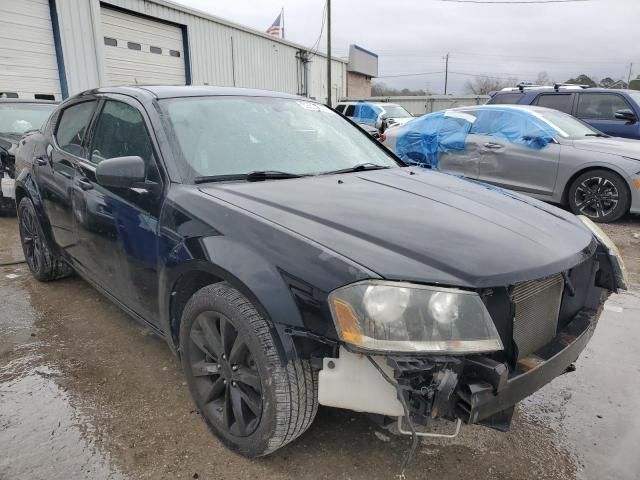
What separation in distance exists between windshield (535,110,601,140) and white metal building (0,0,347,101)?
10479 mm

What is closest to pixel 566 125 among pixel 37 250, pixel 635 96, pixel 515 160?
pixel 515 160

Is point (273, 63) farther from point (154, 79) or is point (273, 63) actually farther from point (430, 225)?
point (430, 225)

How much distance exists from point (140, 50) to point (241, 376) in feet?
45.7

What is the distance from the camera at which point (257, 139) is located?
2.68m

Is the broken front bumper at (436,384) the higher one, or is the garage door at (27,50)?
the garage door at (27,50)

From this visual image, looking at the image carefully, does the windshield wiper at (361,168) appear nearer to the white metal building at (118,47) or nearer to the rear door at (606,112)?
the rear door at (606,112)

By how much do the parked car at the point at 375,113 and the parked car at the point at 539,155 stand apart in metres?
7.74

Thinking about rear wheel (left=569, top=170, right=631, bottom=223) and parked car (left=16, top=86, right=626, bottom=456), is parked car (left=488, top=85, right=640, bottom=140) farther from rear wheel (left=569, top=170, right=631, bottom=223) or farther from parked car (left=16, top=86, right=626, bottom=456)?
parked car (left=16, top=86, right=626, bottom=456)

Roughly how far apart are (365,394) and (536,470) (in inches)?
38.1

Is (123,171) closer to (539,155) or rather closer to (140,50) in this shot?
(539,155)

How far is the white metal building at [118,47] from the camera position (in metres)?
10.6

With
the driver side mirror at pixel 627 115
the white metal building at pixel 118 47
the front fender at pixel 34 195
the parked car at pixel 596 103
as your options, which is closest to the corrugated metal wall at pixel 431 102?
the white metal building at pixel 118 47

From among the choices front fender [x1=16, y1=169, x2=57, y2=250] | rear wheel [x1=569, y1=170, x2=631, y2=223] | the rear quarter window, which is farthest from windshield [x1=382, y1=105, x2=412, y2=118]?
front fender [x1=16, y1=169, x2=57, y2=250]

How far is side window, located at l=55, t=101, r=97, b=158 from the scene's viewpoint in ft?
10.7
